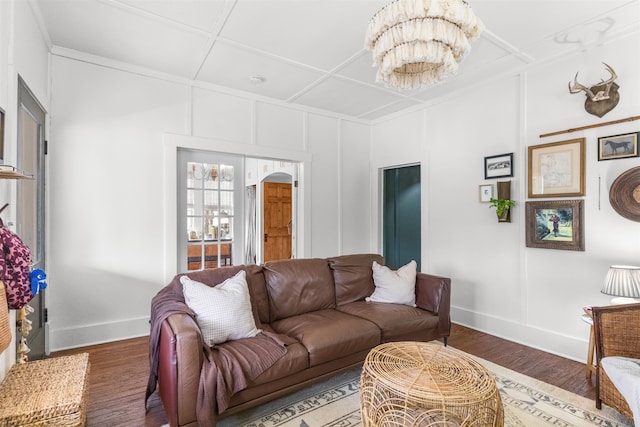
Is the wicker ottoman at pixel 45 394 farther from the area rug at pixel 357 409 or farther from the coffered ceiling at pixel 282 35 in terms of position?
the coffered ceiling at pixel 282 35

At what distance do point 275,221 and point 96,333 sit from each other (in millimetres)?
3419

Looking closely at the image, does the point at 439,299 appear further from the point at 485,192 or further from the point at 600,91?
the point at 600,91

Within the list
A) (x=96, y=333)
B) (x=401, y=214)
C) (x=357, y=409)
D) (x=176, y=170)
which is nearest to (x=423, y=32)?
(x=357, y=409)

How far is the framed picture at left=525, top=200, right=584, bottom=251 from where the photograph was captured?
2939mm

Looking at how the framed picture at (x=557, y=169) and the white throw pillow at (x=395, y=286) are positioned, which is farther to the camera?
the white throw pillow at (x=395, y=286)

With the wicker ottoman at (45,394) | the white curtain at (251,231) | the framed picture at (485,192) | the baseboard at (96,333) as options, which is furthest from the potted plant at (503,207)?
the white curtain at (251,231)

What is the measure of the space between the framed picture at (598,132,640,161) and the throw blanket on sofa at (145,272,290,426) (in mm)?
3058

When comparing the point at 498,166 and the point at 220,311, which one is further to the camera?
the point at 498,166

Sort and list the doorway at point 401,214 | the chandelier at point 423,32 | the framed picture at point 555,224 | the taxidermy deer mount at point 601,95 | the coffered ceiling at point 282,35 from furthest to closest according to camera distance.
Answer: the doorway at point 401,214 < the framed picture at point 555,224 < the taxidermy deer mount at point 601,95 < the coffered ceiling at point 282,35 < the chandelier at point 423,32

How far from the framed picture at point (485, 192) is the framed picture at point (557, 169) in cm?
40

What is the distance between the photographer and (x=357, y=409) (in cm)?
217

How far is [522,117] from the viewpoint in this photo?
131 inches

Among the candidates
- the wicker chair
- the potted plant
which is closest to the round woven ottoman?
the wicker chair

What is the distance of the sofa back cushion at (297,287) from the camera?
2762 mm
